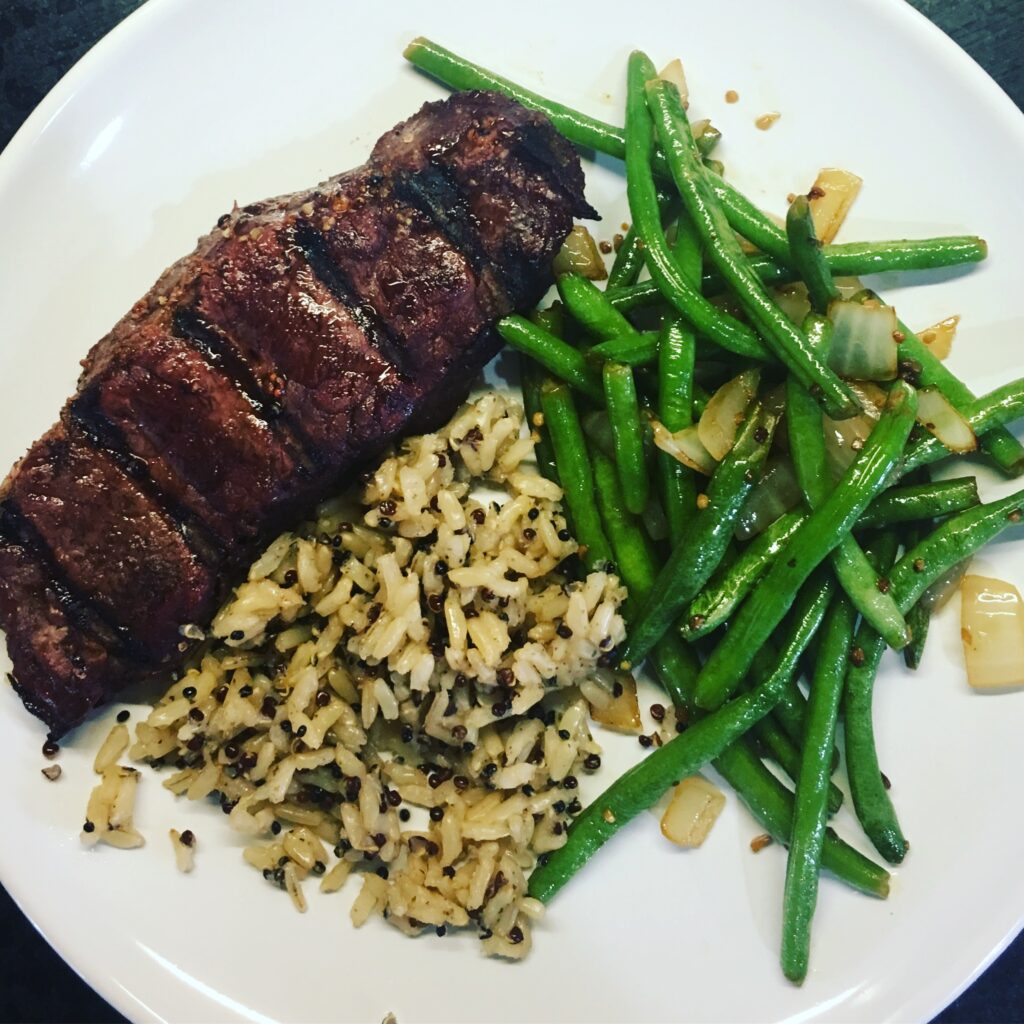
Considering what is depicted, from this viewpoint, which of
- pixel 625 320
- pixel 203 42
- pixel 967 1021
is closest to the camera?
pixel 625 320

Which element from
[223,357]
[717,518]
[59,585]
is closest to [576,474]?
[717,518]

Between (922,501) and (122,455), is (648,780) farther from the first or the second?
(122,455)

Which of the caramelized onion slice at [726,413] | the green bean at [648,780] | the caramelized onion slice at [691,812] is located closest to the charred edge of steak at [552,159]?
the caramelized onion slice at [726,413]

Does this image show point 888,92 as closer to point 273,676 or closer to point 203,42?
point 203,42

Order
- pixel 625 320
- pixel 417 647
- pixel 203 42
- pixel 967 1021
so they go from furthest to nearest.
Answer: pixel 967 1021 → pixel 203 42 → pixel 625 320 → pixel 417 647

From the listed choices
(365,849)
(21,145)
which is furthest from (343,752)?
(21,145)

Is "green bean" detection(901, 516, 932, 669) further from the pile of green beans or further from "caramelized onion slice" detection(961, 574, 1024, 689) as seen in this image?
"caramelized onion slice" detection(961, 574, 1024, 689)

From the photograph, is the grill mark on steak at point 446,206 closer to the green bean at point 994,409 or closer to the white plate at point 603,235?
the white plate at point 603,235
